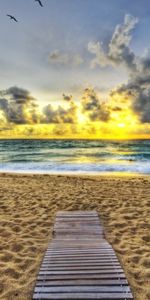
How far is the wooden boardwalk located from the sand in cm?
46

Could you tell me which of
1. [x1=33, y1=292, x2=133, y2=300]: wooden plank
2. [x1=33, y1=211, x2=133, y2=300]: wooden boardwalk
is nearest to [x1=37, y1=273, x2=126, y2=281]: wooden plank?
[x1=33, y1=211, x2=133, y2=300]: wooden boardwalk

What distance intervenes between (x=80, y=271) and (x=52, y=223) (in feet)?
12.4

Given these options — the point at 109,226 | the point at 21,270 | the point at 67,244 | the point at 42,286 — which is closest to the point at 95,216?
the point at 109,226

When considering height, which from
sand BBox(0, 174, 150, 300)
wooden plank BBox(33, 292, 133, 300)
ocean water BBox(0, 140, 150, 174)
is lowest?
ocean water BBox(0, 140, 150, 174)

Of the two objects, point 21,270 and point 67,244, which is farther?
point 67,244

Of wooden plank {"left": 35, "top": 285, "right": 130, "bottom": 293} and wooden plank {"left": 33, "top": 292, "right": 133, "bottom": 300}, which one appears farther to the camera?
wooden plank {"left": 35, "top": 285, "right": 130, "bottom": 293}

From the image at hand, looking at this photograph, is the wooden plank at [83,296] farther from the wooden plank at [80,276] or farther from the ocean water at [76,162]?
the ocean water at [76,162]

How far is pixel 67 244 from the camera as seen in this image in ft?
21.3

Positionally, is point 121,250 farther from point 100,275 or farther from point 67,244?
point 100,275

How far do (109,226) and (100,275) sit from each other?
361cm

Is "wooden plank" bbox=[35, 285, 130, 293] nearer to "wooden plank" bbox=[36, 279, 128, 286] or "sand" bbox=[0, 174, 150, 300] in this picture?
"wooden plank" bbox=[36, 279, 128, 286]

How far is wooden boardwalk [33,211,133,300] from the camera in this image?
444 centimetres

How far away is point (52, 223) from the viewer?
8773mm

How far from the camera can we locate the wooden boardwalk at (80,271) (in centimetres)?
444
